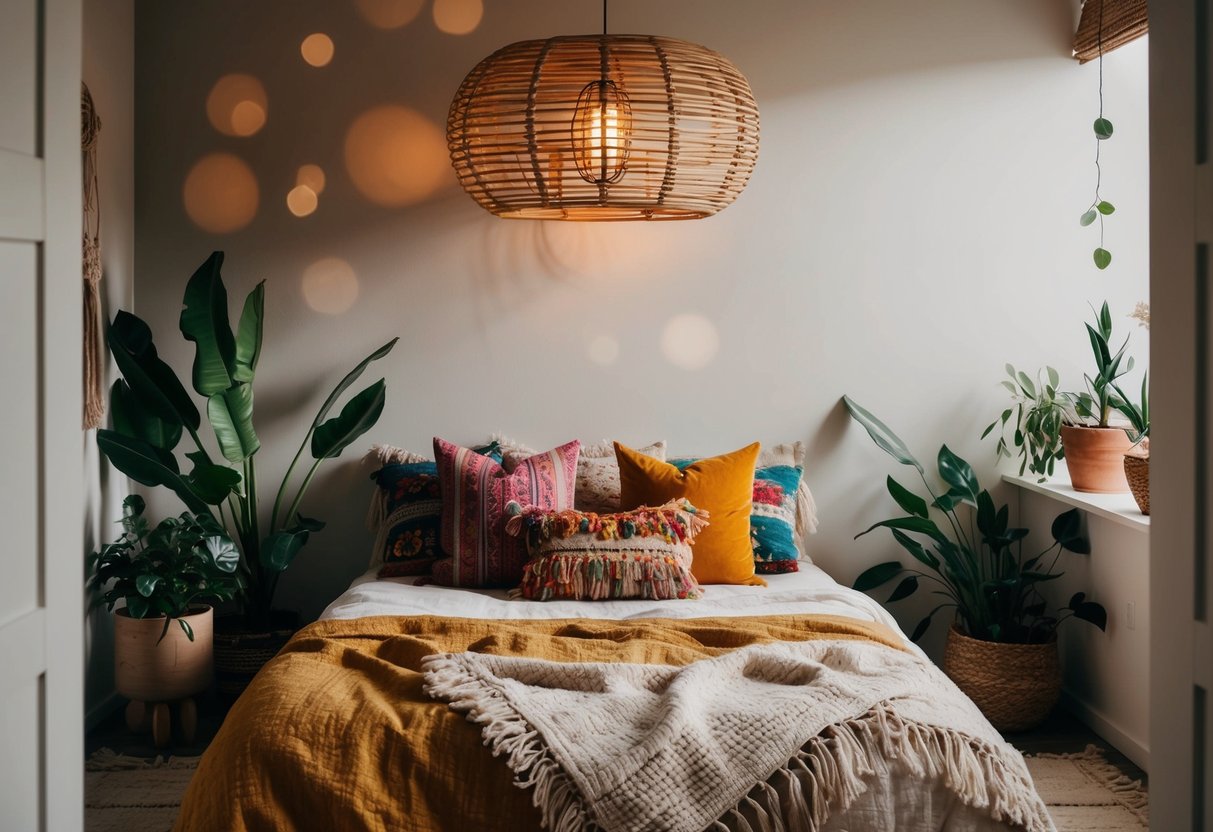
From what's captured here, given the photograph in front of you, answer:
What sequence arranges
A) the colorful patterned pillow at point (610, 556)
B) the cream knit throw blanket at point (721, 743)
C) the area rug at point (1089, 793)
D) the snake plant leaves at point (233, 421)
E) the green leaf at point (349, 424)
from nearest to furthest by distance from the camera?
the cream knit throw blanket at point (721, 743) → the area rug at point (1089, 793) → the colorful patterned pillow at point (610, 556) → the snake plant leaves at point (233, 421) → the green leaf at point (349, 424)

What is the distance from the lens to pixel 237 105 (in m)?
4.15

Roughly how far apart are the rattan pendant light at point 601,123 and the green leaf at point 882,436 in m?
1.19

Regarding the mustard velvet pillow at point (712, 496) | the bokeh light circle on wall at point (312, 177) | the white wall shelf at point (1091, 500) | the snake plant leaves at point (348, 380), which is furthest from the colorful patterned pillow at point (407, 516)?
the white wall shelf at point (1091, 500)

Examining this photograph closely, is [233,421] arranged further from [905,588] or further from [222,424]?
[905,588]

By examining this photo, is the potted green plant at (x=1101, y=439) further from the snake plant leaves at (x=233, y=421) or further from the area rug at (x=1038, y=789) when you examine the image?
the snake plant leaves at (x=233, y=421)

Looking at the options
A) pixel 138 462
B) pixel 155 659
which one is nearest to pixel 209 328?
pixel 138 462

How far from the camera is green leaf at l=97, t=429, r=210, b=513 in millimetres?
3701

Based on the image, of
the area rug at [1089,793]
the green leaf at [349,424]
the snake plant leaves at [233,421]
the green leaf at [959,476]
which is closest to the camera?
the area rug at [1089,793]

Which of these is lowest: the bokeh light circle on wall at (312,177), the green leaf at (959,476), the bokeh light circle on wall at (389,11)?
the green leaf at (959,476)

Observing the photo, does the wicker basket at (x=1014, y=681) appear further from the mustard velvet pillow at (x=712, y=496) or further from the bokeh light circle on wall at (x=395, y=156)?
the bokeh light circle on wall at (x=395, y=156)

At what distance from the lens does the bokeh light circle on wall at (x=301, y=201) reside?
4176 millimetres

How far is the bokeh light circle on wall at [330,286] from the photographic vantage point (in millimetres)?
4195

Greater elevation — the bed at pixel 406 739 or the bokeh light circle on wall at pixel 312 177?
the bokeh light circle on wall at pixel 312 177

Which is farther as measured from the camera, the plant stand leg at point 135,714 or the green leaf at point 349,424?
the green leaf at point 349,424
